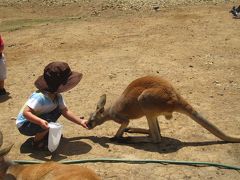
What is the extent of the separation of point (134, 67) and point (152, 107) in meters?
2.98

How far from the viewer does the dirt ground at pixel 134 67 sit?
18.0 feet

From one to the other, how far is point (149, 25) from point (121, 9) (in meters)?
2.97

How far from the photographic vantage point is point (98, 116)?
240 inches

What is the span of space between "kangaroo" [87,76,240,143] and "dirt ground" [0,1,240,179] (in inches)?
7.0

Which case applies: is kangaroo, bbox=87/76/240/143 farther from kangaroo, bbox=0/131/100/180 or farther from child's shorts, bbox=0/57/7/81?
child's shorts, bbox=0/57/7/81

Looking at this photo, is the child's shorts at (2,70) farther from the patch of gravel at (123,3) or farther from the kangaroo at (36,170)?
the patch of gravel at (123,3)

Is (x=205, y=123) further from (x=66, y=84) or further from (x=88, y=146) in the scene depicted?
(x=66, y=84)

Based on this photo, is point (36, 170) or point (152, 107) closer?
point (36, 170)

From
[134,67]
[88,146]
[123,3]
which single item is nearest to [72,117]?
[88,146]

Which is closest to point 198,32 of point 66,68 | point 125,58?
point 125,58

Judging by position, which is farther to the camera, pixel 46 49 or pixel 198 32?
pixel 198 32

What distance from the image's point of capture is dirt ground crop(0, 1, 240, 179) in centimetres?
548

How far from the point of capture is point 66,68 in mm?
5535

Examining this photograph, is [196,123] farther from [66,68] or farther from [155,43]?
[155,43]
